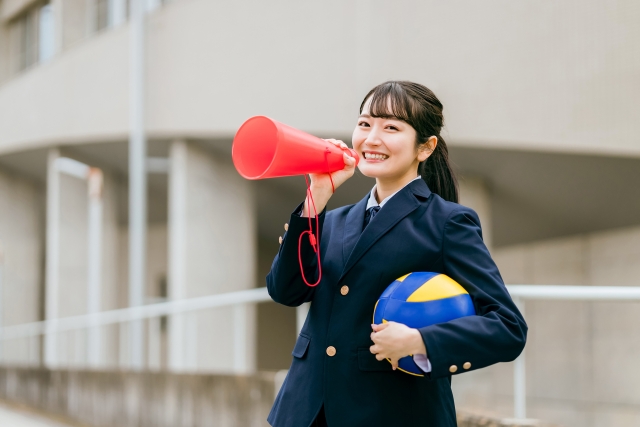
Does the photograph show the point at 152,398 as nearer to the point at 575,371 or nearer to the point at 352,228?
the point at 575,371

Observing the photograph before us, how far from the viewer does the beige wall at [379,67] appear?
984 centimetres

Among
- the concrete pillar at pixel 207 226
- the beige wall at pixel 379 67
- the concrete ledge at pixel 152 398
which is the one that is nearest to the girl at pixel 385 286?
the concrete ledge at pixel 152 398

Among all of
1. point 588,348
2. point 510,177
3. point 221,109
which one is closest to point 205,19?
point 221,109

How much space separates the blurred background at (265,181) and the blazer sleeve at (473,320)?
185 cm

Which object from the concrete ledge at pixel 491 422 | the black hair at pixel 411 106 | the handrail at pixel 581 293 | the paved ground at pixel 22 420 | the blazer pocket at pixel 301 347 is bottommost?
the paved ground at pixel 22 420

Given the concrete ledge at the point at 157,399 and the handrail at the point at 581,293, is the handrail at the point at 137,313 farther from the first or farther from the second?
the handrail at the point at 581,293

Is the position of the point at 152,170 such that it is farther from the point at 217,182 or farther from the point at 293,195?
the point at 293,195

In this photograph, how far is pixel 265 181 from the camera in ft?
44.8

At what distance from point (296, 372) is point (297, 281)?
26 cm

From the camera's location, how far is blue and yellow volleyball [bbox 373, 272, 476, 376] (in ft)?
7.70

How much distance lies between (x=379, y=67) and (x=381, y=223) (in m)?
8.83

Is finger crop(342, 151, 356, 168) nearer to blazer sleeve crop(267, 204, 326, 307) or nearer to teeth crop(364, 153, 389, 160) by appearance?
teeth crop(364, 153, 389, 160)

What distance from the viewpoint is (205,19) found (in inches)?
521

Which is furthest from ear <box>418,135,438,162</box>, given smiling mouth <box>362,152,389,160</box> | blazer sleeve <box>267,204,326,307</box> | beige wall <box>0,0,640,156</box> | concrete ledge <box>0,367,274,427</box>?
beige wall <box>0,0,640,156</box>
